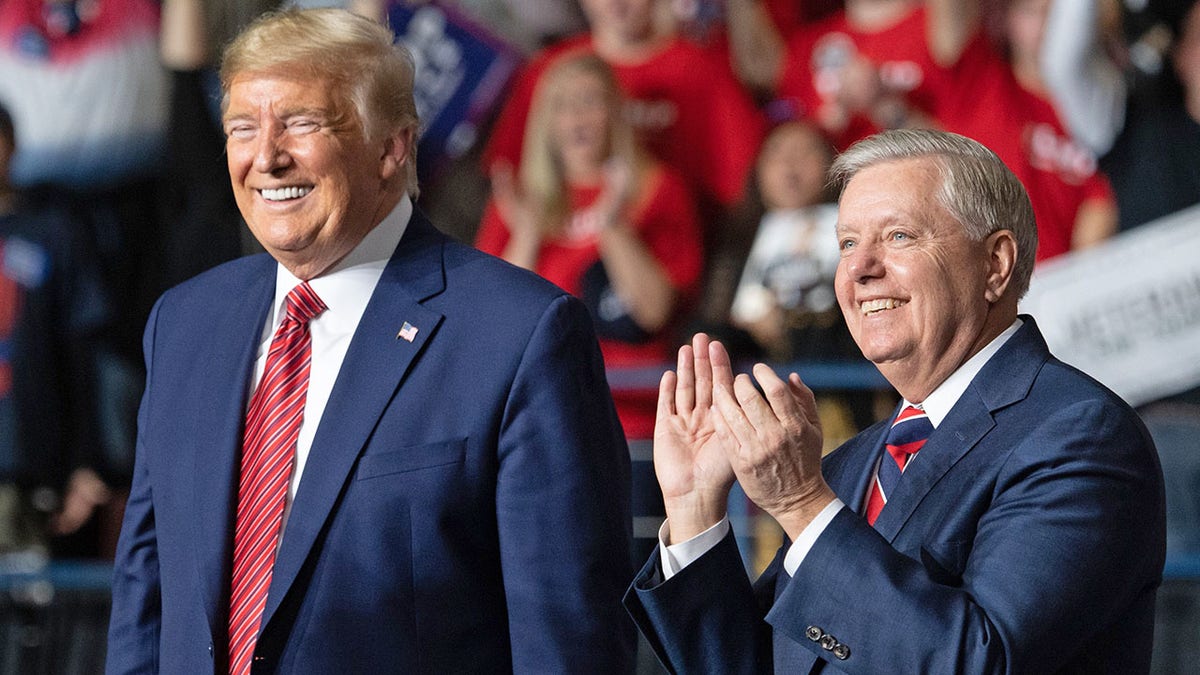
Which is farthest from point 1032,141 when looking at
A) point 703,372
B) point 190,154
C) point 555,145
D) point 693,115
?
point 703,372

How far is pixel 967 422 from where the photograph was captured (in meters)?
1.80

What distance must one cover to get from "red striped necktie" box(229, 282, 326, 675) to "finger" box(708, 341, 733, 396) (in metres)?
0.68

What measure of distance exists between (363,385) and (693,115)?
429 centimetres

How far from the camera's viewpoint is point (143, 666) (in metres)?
2.39

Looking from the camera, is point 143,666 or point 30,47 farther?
point 30,47

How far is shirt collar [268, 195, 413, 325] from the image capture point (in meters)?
2.29

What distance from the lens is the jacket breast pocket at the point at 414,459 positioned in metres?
2.11

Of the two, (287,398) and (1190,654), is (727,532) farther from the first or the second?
(1190,654)

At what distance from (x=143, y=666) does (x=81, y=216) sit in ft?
15.9

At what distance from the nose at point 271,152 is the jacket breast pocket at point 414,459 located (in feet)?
1.51

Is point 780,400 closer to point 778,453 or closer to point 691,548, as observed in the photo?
point 778,453

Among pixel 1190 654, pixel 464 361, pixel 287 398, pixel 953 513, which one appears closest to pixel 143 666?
pixel 287 398

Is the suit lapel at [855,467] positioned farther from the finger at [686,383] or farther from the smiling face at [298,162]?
the smiling face at [298,162]

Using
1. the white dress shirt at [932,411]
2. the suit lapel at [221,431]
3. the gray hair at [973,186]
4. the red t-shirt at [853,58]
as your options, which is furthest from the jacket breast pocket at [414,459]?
the red t-shirt at [853,58]
